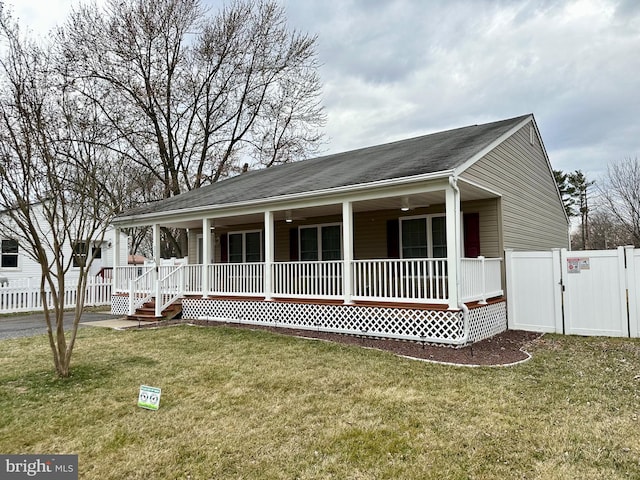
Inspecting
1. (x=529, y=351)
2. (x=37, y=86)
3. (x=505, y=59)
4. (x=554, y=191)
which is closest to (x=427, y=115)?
(x=505, y=59)

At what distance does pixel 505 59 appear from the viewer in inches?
573

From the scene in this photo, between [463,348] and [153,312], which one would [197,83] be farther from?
[463,348]

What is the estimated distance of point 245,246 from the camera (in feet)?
47.0

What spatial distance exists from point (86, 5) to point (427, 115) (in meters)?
16.4

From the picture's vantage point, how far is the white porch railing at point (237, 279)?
10.5m

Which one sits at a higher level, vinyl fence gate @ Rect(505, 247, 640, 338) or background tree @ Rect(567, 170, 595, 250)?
background tree @ Rect(567, 170, 595, 250)

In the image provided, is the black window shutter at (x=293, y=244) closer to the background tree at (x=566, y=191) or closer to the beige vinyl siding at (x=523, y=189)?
the beige vinyl siding at (x=523, y=189)

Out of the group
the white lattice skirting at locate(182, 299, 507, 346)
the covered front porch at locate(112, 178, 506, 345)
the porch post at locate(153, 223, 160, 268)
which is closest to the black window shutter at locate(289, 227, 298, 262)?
the covered front porch at locate(112, 178, 506, 345)

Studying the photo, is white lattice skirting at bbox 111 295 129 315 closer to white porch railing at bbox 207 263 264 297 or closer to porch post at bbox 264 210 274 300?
white porch railing at bbox 207 263 264 297

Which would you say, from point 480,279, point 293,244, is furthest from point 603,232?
point 480,279

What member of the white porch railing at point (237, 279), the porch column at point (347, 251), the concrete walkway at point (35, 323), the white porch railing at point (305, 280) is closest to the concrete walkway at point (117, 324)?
the concrete walkway at point (35, 323)

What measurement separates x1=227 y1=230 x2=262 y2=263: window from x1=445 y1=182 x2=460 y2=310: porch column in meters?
7.76

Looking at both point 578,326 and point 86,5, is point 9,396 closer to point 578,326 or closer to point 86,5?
point 578,326

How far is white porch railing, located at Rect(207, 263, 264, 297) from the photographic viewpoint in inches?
412
